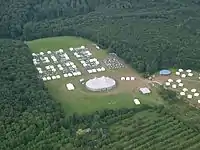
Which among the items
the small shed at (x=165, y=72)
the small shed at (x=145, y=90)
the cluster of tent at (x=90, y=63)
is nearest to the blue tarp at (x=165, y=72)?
the small shed at (x=165, y=72)

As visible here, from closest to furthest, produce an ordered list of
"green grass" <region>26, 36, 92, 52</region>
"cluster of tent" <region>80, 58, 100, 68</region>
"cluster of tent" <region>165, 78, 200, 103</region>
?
"cluster of tent" <region>165, 78, 200, 103</region>, "cluster of tent" <region>80, 58, 100, 68</region>, "green grass" <region>26, 36, 92, 52</region>

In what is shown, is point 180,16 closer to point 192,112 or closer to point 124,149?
point 192,112

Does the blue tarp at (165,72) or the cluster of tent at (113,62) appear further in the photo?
the cluster of tent at (113,62)

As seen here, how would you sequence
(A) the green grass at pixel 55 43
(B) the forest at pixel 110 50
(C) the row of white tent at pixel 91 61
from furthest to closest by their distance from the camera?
(A) the green grass at pixel 55 43
(C) the row of white tent at pixel 91 61
(B) the forest at pixel 110 50

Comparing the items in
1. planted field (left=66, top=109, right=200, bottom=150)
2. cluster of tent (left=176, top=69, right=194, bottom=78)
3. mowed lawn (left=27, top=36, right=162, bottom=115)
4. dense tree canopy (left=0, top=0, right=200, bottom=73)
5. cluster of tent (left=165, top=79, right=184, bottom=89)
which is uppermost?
dense tree canopy (left=0, top=0, right=200, bottom=73)

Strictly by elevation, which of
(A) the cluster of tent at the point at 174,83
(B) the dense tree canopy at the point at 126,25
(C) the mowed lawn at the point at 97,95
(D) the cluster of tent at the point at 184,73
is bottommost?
(C) the mowed lawn at the point at 97,95

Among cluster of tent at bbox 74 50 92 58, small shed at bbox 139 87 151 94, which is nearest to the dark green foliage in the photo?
cluster of tent at bbox 74 50 92 58

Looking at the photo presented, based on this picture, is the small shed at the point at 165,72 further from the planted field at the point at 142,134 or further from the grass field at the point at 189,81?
the planted field at the point at 142,134

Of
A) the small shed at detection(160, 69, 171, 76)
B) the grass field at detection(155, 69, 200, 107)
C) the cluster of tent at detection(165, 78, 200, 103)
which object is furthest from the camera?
the small shed at detection(160, 69, 171, 76)

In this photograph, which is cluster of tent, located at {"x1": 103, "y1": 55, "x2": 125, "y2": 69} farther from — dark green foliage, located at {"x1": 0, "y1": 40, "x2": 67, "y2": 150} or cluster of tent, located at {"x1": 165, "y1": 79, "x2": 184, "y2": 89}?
dark green foliage, located at {"x1": 0, "y1": 40, "x2": 67, "y2": 150}
